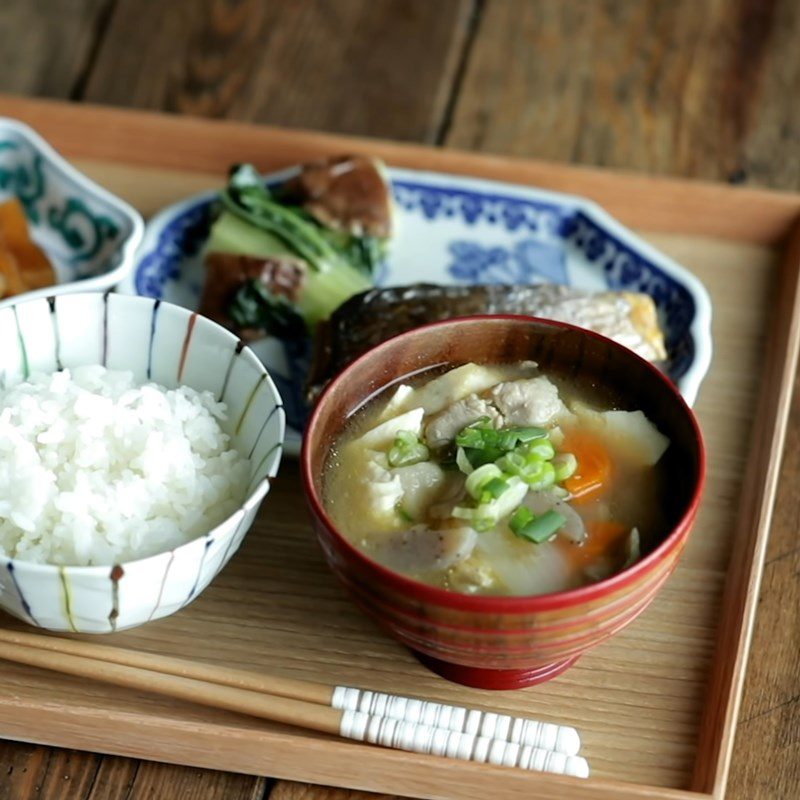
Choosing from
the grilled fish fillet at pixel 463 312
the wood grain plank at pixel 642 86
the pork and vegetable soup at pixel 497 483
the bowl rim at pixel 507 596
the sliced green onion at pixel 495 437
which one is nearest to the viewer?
the bowl rim at pixel 507 596

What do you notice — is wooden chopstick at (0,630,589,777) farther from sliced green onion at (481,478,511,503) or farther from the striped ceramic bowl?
sliced green onion at (481,478,511,503)

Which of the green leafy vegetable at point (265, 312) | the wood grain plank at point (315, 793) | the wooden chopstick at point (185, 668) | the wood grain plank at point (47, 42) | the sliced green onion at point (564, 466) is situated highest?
the sliced green onion at point (564, 466)

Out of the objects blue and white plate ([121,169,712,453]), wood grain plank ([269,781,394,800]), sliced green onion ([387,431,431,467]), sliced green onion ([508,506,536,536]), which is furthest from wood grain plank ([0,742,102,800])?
blue and white plate ([121,169,712,453])

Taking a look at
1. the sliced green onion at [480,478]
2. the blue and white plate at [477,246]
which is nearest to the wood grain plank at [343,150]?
the blue and white plate at [477,246]

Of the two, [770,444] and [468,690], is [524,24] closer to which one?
[770,444]

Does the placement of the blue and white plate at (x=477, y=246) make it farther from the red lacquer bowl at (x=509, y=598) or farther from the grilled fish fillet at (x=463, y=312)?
the red lacquer bowl at (x=509, y=598)

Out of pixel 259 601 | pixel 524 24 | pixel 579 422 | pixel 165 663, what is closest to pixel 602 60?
pixel 524 24

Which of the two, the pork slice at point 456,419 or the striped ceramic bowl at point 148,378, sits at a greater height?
the pork slice at point 456,419
